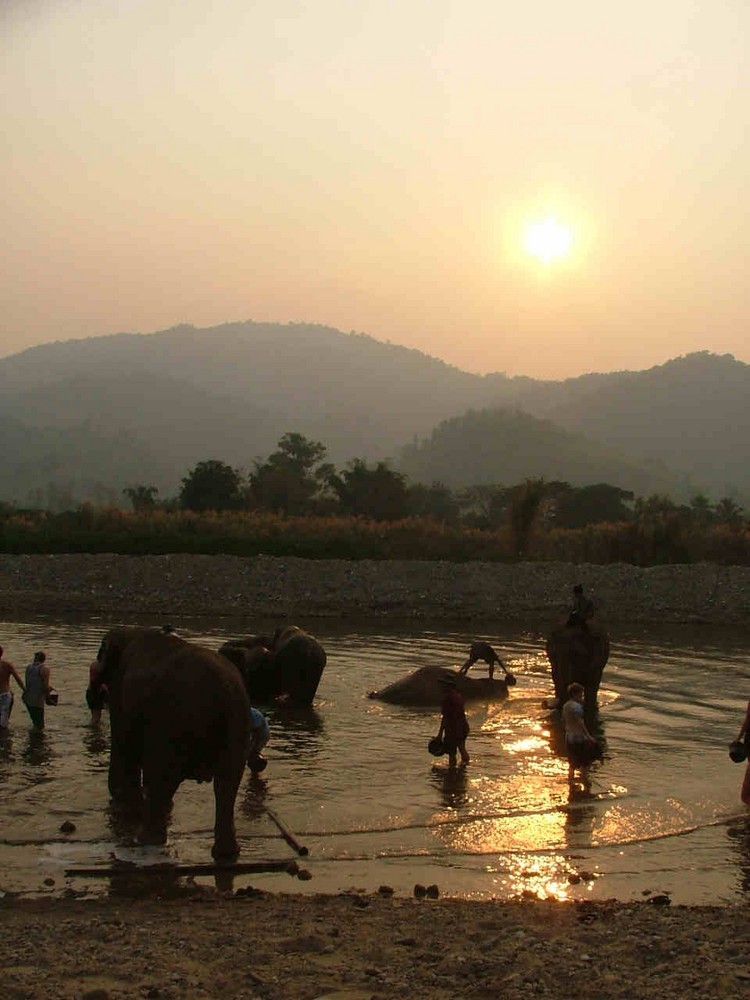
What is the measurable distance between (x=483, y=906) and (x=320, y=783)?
5090 mm

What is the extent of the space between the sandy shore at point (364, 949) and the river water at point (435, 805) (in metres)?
0.92

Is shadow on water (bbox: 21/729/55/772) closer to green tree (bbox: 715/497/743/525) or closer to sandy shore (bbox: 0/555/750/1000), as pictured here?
sandy shore (bbox: 0/555/750/1000)

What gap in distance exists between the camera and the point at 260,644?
880 inches

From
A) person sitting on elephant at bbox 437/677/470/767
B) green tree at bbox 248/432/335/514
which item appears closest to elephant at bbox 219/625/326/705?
person sitting on elephant at bbox 437/677/470/767

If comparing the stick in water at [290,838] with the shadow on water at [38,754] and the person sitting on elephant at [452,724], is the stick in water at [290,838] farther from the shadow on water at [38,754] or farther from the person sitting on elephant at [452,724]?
the person sitting on elephant at [452,724]

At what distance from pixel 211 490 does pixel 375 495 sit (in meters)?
9.87

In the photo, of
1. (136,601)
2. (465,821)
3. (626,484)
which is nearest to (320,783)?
(465,821)

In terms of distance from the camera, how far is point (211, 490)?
236 ft

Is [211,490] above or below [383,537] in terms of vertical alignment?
above

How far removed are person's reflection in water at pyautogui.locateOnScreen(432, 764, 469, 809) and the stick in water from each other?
2.13m

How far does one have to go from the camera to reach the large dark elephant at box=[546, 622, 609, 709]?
2039 cm

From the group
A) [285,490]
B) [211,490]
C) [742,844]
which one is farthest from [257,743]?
[285,490]

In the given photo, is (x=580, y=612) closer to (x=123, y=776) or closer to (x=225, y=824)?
(x=123, y=776)

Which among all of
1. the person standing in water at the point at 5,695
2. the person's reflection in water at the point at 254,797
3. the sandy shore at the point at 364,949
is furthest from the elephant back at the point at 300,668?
the sandy shore at the point at 364,949
